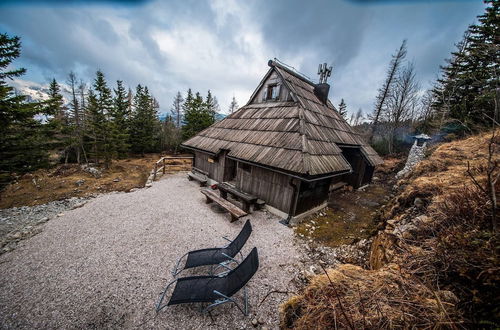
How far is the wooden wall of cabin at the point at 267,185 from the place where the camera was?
6.98 metres

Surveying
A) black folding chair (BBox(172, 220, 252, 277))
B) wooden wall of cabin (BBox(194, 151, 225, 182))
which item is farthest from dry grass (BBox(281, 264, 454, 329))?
wooden wall of cabin (BBox(194, 151, 225, 182))

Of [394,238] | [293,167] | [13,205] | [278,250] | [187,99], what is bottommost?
[13,205]

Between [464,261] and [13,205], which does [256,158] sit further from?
[13,205]

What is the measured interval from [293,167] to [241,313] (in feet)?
14.5

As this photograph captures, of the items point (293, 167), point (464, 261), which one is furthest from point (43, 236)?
point (464, 261)

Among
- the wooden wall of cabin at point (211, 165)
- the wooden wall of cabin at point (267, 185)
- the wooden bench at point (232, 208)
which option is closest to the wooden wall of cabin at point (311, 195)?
the wooden wall of cabin at point (267, 185)

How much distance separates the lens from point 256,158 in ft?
24.6

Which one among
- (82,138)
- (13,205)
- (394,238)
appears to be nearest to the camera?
(394,238)

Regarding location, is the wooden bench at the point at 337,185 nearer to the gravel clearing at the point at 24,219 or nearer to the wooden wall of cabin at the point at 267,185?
the wooden wall of cabin at the point at 267,185

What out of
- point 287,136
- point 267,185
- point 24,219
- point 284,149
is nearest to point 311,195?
point 267,185

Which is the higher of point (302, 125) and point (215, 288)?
point (302, 125)

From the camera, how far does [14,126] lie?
10250 millimetres

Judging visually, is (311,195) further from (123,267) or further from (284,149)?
(123,267)

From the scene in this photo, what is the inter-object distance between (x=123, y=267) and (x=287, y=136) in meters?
7.24
